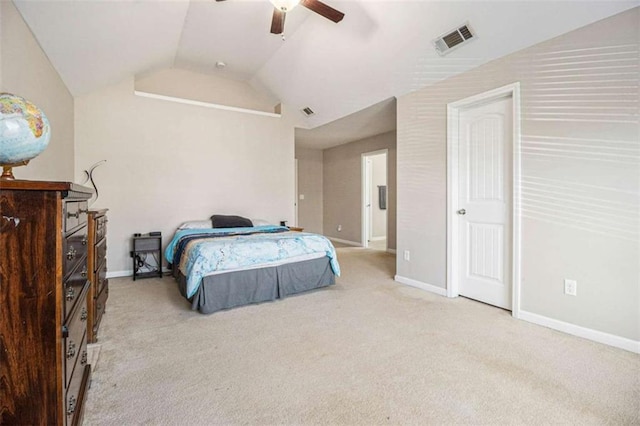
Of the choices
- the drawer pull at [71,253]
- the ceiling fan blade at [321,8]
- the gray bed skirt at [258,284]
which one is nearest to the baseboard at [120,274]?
the gray bed skirt at [258,284]

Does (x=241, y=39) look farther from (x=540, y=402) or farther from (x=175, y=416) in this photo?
(x=540, y=402)

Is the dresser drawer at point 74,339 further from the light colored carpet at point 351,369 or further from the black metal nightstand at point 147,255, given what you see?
the black metal nightstand at point 147,255

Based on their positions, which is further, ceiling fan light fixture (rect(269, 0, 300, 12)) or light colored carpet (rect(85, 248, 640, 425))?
ceiling fan light fixture (rect(269, 0, 300, 12))

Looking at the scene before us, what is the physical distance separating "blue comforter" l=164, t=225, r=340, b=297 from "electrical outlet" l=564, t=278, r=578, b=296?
214cm

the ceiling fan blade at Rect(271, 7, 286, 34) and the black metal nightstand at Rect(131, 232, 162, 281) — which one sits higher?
the ceiling fan blade at Rect(271, 7, 286, 34)

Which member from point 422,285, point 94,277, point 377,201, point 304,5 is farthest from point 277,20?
point 377,201

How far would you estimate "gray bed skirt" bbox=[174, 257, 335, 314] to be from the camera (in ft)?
9.59

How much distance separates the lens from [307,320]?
278 centimetres

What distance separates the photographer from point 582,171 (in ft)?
7.97

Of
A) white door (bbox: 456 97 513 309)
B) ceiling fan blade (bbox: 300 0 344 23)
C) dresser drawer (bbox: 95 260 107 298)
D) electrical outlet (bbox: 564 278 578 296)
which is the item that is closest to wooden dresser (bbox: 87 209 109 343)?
dresser drawer (bbox: 95 260 107 298)

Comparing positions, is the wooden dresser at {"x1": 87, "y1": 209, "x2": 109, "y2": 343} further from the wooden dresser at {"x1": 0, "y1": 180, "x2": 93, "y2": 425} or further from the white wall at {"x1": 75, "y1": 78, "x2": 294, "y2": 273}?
the white wall at {"x1": 75, "y1": 78, "x2": 294, "y2": 273}

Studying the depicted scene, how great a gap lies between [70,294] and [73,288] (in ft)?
0.29

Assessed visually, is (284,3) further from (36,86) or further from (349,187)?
(349,187)

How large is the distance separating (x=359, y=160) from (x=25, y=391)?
652cm
